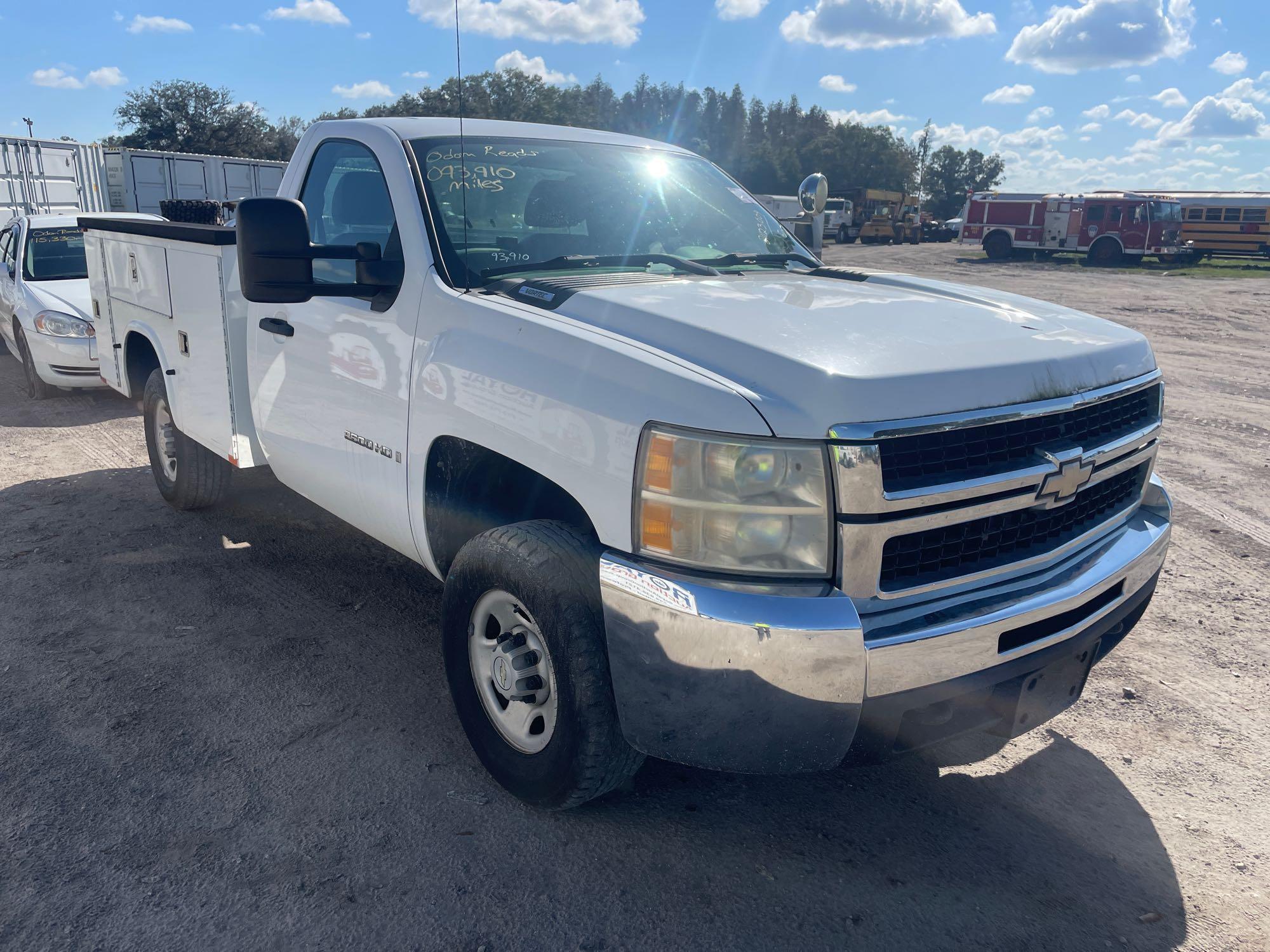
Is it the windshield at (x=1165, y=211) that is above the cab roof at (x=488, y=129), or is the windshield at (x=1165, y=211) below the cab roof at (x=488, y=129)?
above

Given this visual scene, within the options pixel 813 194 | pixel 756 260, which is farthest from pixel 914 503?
pixel 813 194

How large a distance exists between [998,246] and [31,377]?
3529 cm

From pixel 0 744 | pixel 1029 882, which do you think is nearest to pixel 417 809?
pixel 0 744

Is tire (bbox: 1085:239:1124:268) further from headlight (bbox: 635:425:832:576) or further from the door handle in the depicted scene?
headlight (bbox: 635:425:832:576)

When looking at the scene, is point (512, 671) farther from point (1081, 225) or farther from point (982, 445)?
point (1081, 225)

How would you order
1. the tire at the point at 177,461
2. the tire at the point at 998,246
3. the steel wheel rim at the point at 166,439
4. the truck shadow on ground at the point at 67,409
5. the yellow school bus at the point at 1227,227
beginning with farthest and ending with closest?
1. the tire at the point at 998,246
2. the yellow school bus at the point at 1227,227
3. the truck shadow on ground at the point at 67,409
4. the steel wheel rim at the point at 166,439
5. the tire at the point at 177,461

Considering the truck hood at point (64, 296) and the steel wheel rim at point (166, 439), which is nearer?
the steel wheel rim at point (166, 439)

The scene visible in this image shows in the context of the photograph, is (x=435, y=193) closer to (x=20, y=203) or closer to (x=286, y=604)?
(x=286, y=604)

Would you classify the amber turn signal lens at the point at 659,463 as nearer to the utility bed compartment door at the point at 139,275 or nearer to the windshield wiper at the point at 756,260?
the windshield wiper at the point at 756,260

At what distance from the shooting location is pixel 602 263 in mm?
3383

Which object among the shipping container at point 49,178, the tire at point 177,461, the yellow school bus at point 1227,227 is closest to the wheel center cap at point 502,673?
the tire at point 177,461

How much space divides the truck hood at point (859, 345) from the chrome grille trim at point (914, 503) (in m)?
0.04

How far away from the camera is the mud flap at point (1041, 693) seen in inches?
99.0

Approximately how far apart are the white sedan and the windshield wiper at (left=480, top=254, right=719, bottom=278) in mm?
5638
